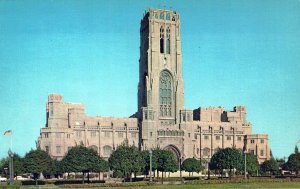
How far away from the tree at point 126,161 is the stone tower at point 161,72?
119 ft

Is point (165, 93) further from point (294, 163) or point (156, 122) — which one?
point (294, 163)

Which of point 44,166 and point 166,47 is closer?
point 44,166

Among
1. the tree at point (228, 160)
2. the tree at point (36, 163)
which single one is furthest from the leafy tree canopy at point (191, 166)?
the tree at point (36, 163)

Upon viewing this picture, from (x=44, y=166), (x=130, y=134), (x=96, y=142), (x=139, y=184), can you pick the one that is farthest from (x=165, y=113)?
(x=139, y=184)

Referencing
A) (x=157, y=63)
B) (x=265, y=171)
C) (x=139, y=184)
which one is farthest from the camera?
(x=157, y=63)

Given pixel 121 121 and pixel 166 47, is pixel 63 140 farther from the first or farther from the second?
pixel 166 47

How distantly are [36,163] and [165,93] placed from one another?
54113 mm

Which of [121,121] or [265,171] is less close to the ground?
[121,121]

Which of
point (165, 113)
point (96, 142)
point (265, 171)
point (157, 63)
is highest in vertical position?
point (157, 63)

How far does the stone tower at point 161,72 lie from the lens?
130 metres

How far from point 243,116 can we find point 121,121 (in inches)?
1866

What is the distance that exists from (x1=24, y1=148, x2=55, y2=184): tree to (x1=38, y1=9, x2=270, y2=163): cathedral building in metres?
22.7

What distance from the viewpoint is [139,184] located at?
234ft

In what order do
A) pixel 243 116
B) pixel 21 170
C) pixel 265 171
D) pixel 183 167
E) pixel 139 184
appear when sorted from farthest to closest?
pixel 243 116, pixel 265 171, pixel 183 167, pixel 21 170, pixel 139 184
